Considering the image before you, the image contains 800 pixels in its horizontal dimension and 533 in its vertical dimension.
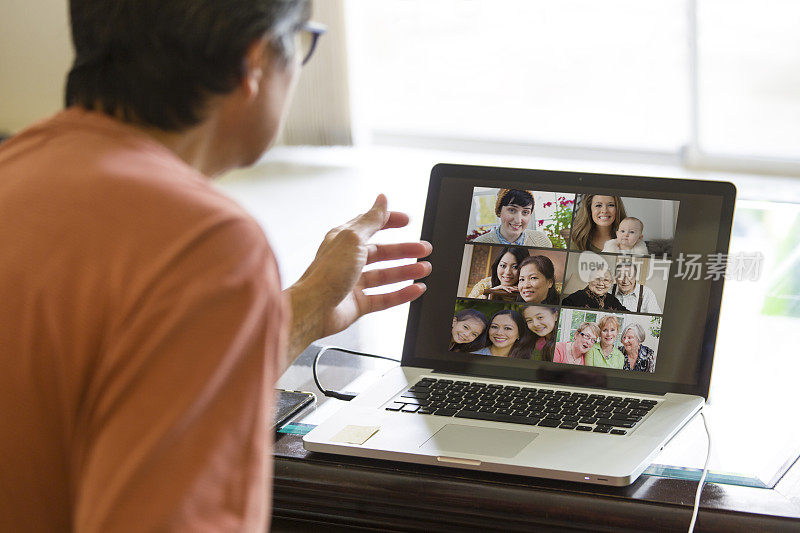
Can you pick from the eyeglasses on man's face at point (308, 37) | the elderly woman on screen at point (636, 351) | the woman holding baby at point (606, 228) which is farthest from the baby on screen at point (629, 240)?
the eyeglasses on man's face at point (308, 37)

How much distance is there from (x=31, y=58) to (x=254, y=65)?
5443 millimetres

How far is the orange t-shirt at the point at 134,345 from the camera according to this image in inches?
24.3

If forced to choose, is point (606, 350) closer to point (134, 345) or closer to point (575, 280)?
point (575, 280)

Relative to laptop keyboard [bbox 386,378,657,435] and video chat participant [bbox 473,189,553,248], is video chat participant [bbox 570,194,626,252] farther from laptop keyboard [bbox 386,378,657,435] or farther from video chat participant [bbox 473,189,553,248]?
laptop keyboard [bbox 386,378,657,435]

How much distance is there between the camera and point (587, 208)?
1.29m

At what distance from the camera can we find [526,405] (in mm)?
1154

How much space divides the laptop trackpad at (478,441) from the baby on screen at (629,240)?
12.4 inches

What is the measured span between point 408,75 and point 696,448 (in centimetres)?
497

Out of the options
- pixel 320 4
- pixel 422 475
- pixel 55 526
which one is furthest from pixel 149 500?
pixel 320 4

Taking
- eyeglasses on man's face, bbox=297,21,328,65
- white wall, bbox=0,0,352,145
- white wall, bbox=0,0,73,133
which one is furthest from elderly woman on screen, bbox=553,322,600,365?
white wall, bbox=0,0,73,133

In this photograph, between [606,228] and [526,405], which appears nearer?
[526,405]

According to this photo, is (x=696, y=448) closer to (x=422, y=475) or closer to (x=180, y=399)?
(x=422, y=475)

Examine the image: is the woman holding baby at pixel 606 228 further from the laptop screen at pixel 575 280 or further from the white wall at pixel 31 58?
the white wall at pixel 31 58

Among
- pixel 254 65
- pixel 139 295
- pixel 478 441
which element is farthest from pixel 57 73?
pixel 139 295
